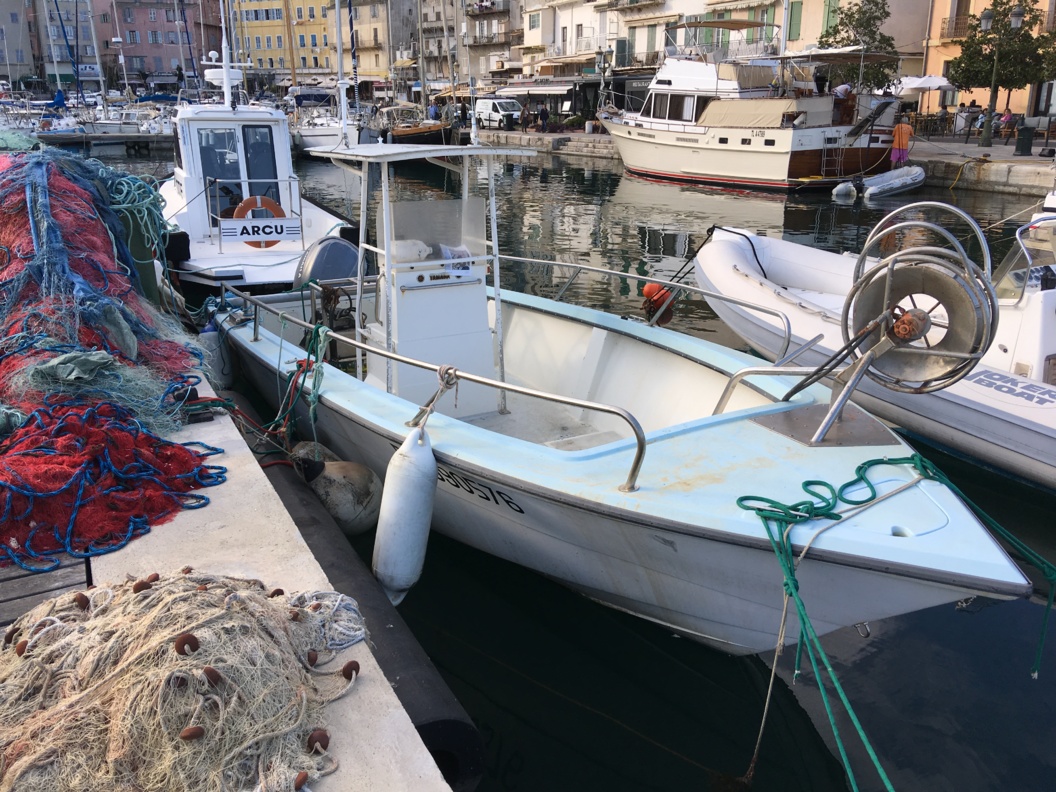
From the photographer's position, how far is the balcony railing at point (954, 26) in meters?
34.1

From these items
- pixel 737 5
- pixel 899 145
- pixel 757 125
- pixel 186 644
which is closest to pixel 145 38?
pixel 737 5

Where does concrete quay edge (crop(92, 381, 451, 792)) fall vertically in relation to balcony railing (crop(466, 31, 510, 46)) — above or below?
below

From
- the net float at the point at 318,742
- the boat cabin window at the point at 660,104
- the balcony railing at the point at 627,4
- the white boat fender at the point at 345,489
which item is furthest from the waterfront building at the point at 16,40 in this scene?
the net float at the point at 318,742

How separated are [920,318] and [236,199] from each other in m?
10.6

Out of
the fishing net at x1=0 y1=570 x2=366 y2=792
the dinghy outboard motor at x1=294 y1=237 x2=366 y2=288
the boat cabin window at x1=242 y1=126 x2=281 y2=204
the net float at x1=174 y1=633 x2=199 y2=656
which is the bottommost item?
the fishing net at x1=0 y1=570 x2=366 y2=792

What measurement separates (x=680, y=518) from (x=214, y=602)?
1.92m

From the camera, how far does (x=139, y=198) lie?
7117 mm

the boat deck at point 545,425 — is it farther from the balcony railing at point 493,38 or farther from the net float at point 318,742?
the balcony railing at point 493,38

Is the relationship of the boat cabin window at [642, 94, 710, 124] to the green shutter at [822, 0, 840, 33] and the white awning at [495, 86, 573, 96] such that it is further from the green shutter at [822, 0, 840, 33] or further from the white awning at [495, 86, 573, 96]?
the white awning at [495, 86, 573, 96]

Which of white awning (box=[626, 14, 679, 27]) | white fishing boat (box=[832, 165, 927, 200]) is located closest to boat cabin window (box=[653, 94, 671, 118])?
white fishing boat (box=[832, 165, 927, 200])

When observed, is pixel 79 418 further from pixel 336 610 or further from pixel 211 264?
pixel 211 264

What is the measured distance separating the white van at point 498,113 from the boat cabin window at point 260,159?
33.2m

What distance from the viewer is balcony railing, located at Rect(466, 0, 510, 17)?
208 feet

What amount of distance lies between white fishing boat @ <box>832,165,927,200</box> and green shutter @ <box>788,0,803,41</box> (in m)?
18.4
